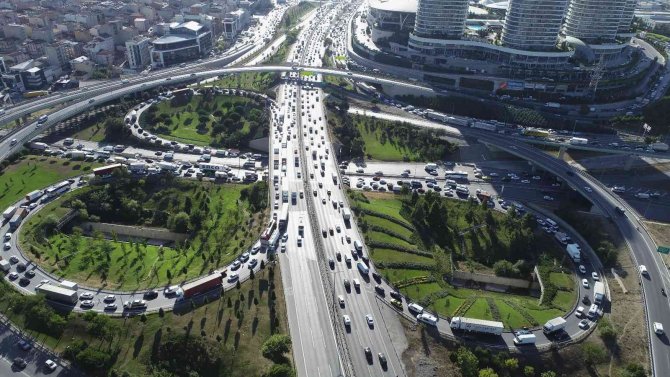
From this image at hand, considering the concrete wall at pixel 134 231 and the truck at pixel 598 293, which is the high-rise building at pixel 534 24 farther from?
the concrete wall at pixel 134 231

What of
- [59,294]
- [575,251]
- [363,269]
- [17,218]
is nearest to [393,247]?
[363,269]

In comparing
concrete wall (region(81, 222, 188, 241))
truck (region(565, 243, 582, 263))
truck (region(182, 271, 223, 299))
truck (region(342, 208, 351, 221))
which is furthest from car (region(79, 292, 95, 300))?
→ truck (region(565, 243, 582, 263))

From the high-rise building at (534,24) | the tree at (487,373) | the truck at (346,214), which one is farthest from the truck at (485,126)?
the tree at (487,373)

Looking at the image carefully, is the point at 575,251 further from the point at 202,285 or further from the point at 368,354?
the point at 202,285

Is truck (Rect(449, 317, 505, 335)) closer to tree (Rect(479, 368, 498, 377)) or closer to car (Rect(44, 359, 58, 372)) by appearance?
tree (Rect(479, 368, 498, 377))

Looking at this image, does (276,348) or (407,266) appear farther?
(407,266)

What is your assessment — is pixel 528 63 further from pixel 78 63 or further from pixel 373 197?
pixel 78 63
